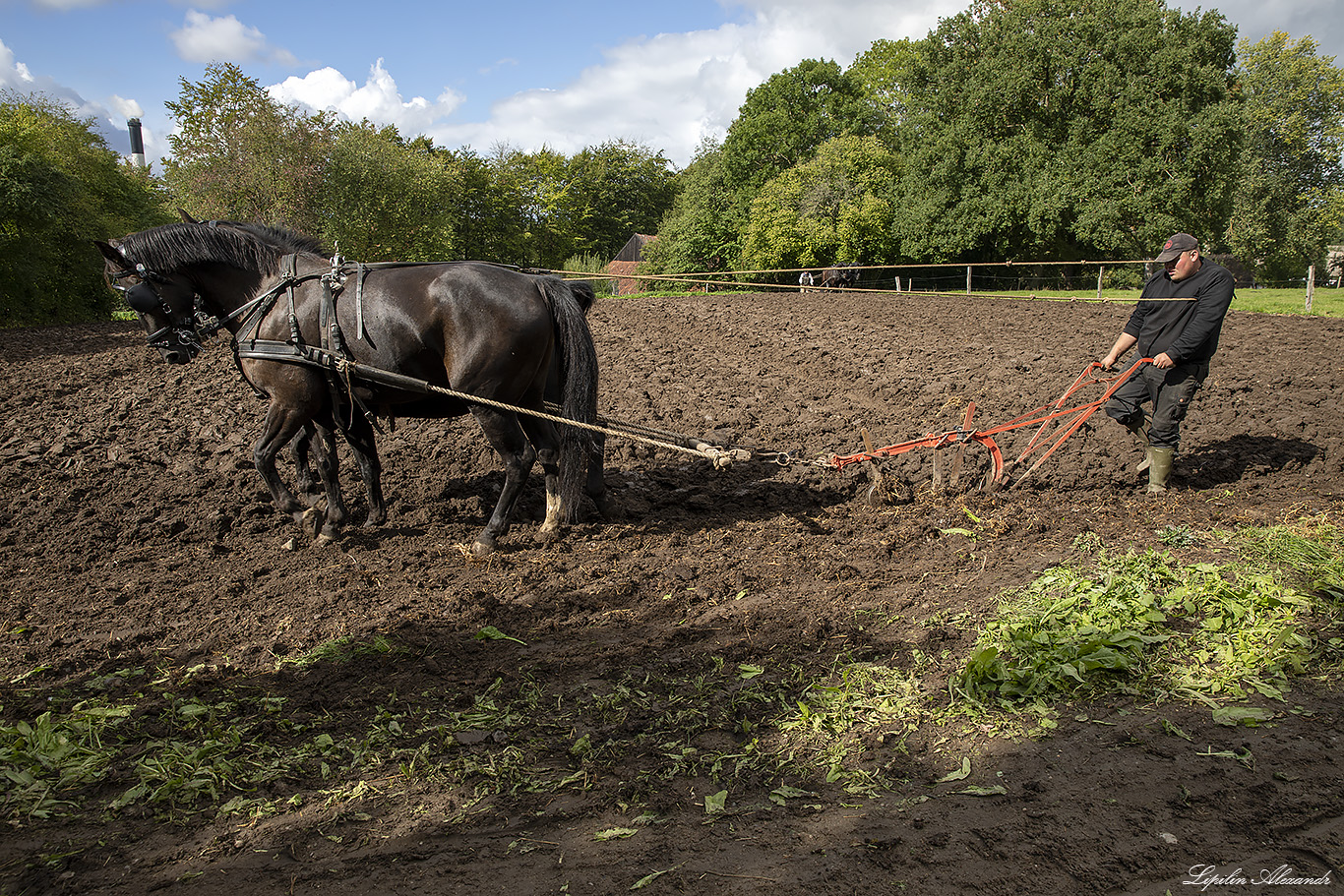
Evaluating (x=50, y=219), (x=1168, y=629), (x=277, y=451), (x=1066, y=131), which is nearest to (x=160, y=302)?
(x=277, y=451)

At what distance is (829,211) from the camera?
113 ft

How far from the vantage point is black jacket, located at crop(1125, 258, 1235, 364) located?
5328mm

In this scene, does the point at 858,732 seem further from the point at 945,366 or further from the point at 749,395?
the point at 945,366

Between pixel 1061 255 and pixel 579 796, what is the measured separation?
128 ft

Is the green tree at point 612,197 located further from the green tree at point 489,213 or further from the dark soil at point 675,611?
the dark soil at point 675,611

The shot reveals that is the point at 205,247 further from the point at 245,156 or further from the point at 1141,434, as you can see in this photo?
the point at 245,156

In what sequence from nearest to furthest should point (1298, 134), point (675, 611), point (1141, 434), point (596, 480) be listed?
point (675, 611) < point (596, 480) < point (1141, 434) < point (1298, 134)

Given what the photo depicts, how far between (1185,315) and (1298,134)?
60.8 meters

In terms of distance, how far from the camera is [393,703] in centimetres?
346

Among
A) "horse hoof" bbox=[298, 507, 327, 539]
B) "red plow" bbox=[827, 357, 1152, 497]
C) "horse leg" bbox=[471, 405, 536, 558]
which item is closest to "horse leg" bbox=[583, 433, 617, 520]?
"horse leg" bbox=[471, 405, 536, 558]

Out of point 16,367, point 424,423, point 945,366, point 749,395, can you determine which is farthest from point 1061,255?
point 16,367

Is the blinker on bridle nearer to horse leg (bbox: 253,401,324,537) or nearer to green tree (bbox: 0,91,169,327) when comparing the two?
horse leg (bbox: 253,401,324,537)

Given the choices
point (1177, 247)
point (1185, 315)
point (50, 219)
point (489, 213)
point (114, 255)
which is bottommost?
point (1185, 315)

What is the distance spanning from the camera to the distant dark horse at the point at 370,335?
5152 mm
